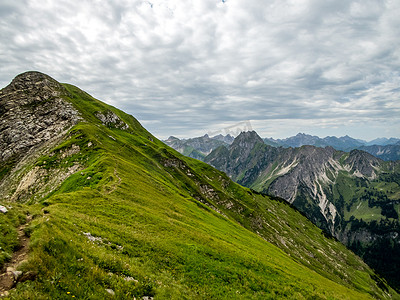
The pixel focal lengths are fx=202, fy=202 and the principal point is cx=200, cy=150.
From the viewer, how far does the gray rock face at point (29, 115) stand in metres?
99.8

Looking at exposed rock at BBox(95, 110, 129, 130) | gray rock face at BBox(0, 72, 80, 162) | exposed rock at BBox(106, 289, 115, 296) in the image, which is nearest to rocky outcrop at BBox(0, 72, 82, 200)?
gray rock face at BBox(0, 72, 80, 162)

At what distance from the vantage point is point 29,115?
11294 cm

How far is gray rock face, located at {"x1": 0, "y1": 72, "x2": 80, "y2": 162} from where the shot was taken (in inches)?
3929

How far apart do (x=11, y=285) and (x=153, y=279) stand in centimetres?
947

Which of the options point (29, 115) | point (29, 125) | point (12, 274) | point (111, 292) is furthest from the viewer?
point (29, 115)

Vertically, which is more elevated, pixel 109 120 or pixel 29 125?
pixel 109 120

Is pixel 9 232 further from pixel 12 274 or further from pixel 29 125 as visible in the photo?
pixel 29 125

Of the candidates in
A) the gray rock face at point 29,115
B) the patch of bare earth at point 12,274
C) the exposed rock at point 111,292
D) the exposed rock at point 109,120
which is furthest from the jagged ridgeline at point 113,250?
the exposed rock at point 109,120

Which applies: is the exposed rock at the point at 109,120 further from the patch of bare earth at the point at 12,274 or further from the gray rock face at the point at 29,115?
the patch of bare earth at the point at 12,274

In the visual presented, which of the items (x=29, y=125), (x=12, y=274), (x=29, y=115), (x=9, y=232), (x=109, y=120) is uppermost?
(x=109, y=120)

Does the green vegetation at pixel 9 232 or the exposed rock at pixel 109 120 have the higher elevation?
the exposed rock at pixel 109 120

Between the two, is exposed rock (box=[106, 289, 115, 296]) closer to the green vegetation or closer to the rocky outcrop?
the green vegetation

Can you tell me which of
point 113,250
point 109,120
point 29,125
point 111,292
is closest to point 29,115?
point 29,125

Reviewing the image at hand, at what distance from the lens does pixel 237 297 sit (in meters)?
20.5
